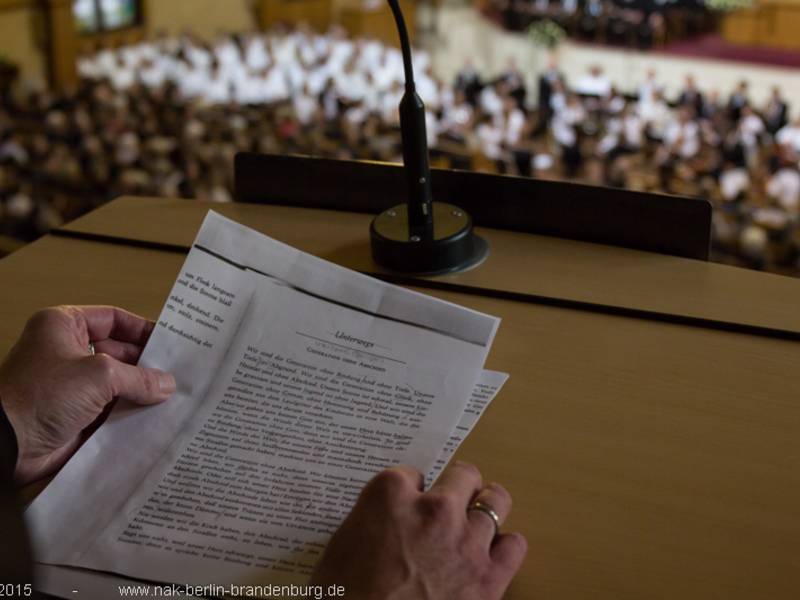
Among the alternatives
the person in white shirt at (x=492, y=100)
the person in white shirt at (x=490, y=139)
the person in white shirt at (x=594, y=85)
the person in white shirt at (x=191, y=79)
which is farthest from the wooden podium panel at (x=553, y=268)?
the person in white shirt at (x=594, y=85)

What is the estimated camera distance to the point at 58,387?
0.62m

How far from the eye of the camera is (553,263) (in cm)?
86

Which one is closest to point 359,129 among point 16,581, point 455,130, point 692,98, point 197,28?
point 455,130

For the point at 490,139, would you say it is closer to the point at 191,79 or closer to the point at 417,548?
the point at 191,79

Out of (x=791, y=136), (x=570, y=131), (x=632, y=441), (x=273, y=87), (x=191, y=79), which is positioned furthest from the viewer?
(x=273, y=87)

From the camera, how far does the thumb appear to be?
62cm

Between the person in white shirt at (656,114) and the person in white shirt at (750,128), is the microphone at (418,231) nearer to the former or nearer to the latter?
the person in white shirt at (750,128)

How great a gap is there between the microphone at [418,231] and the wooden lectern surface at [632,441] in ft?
0.10

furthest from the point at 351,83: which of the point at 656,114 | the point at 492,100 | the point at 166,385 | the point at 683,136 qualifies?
the point at 166,385

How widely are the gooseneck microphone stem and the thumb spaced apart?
271mm

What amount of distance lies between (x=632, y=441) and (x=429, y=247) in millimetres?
279

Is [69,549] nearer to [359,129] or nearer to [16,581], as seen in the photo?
[16,581]

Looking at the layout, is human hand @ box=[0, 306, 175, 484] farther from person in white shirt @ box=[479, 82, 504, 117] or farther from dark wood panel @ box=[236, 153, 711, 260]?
person in white shirt @ box=[479, 82, 504, 117]

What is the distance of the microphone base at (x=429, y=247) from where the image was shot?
836mm
